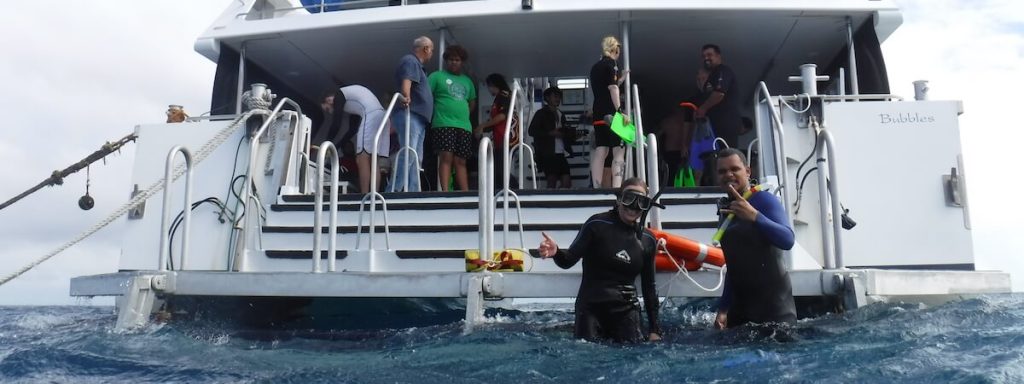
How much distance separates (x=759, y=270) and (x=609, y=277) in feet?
2.32

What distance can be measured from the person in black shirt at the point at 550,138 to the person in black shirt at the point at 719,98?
1.48 metres

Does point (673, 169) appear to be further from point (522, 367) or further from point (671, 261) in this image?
point (522, 367)

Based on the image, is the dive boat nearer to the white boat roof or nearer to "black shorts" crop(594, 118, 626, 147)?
the white boat roof

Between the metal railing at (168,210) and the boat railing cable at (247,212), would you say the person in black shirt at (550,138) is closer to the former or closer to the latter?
the boat railing cable at (247,212)

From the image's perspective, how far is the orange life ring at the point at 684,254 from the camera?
420 centimetres

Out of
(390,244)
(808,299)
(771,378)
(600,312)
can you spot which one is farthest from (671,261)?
(390,244)

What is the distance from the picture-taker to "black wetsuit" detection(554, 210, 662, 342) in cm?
398

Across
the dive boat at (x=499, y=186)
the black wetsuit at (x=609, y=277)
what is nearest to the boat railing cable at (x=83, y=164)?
the dive boat at (x=499, y=186)

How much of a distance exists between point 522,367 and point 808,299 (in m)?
1.78

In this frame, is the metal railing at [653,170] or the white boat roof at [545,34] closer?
the metal railing at [653,170]

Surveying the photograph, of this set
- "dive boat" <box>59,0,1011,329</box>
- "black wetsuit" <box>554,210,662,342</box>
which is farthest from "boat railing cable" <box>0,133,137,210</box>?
"black wetsuit" <box>554,210,662,342</box>

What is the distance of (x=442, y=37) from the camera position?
7566 mm

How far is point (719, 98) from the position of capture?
6.73 meters

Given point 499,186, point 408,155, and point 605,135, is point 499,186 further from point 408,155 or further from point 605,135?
point 605,135
